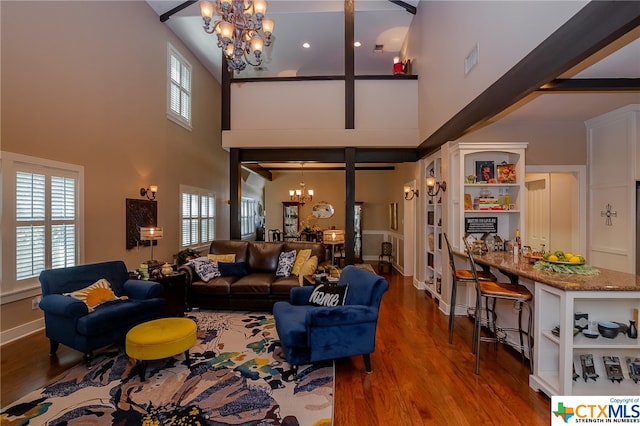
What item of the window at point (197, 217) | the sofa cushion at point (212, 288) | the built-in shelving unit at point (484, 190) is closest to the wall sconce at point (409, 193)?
the built-in shelving unit at point (484, 190)

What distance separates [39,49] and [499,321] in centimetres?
662

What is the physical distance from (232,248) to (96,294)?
7.18ft

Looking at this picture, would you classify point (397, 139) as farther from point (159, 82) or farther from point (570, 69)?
point (159, 82)

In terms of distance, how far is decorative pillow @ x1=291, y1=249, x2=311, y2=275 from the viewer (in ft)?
15.8

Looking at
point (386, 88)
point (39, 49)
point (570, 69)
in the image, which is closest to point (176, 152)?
point (39, 49)

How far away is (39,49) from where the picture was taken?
3.54m

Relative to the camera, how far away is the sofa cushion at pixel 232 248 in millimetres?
5149

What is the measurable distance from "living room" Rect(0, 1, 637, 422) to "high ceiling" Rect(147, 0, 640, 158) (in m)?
0.31

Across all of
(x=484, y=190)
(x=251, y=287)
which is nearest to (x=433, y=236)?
(x=484, y=190)

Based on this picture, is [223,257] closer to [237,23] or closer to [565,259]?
[237,23]

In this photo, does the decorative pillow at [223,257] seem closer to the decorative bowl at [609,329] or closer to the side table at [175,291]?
the side table at [175,291]

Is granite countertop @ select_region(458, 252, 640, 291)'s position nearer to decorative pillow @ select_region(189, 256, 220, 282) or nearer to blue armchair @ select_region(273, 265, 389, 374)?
blue armchair @ select_region(273, 265, 389, 374)

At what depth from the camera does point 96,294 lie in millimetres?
3266

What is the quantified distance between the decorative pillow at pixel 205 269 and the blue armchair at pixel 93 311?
3.35 ft
